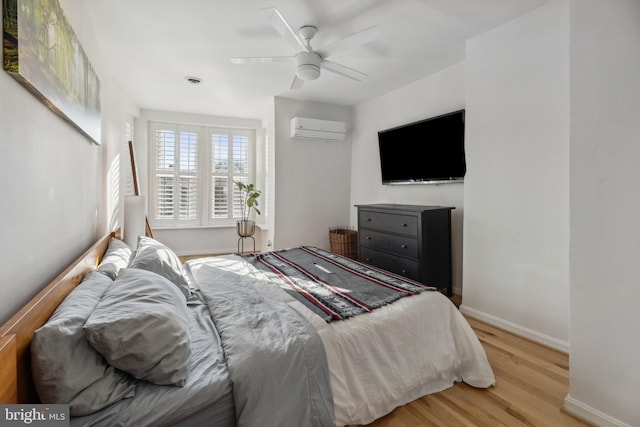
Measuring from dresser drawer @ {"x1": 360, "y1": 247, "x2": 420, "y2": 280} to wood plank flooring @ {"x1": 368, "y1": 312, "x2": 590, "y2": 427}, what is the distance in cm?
103

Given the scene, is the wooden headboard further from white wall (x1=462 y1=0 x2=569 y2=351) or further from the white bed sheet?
white wall (x1=462 y1=0 x2=569 y2=351)

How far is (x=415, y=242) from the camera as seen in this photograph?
302 centimetres

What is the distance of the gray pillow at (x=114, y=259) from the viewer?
1.71 metres

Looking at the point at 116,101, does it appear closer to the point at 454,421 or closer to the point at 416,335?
the point at 416,335

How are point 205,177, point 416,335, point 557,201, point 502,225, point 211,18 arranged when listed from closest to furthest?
point 416,335 → point 557,201 → point 211,18 → point 502,225 → point 205,177

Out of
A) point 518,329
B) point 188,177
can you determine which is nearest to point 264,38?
point 518,329

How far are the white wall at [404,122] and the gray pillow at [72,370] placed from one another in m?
3.14

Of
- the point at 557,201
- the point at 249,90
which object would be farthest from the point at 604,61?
the point at 249,90

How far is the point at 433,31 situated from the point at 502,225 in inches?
68.2

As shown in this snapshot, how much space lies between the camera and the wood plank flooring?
1.52m

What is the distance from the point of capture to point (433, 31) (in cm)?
259

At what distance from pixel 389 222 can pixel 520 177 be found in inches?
50.9

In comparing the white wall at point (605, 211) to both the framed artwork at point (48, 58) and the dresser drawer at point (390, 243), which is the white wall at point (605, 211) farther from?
the framed artwork at point (48, 58)

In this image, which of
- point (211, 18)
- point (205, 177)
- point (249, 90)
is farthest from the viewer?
point (205, 177)
